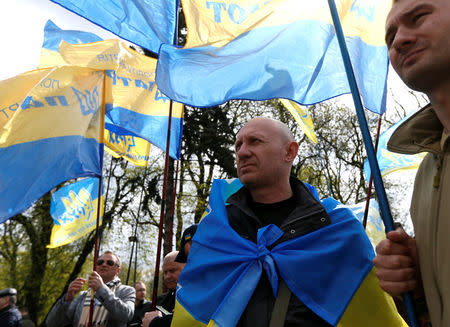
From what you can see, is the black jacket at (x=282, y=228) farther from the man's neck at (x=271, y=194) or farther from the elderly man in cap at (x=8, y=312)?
the elderly man in cap at (x=8, y=312)

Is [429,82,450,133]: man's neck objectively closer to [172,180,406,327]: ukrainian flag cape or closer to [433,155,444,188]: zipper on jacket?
[433,155,444,188]: zipper on jacket

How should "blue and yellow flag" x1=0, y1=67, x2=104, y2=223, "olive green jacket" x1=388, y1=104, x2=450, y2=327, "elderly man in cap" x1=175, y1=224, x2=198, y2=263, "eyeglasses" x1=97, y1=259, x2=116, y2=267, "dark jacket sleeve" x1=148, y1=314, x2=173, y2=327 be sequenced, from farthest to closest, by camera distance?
"eyeglasses" x1=97, y1=259, x2=116, y2=267
"blue and yellow flag" x1=0, y1=67, x2=104, y2=223
"elderly man in cap" x1=175, y1=224, x2=198, y2=263
"dark jacket sleeve" x1=148, y1=314, x2=173, y2=327
"olive green jacket" x1=388, y1=104, x2=450, y2=327

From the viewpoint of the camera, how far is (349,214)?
7.35 ft

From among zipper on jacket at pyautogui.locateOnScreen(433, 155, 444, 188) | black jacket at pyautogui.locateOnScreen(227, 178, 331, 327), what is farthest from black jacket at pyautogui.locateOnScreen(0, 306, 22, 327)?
zipper on jacket at pyautogui.locateOnScreen(433, 155, 444, 188)

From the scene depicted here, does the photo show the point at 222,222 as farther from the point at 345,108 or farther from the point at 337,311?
the point at 345,108

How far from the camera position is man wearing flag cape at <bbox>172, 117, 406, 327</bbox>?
1.95 metres

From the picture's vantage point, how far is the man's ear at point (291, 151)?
260 cm

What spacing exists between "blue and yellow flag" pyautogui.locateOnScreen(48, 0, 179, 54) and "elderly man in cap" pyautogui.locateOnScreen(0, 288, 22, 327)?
449cm

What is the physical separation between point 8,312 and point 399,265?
6.47m

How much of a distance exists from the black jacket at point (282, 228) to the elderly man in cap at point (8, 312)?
5.20 metres

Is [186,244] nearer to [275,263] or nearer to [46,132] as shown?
[275,263]

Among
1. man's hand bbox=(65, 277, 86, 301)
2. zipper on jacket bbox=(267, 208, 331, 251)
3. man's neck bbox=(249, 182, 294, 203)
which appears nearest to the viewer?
zipper on jacket bbox=(267, 208, 331, 251)

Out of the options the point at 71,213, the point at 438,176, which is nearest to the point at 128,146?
the point at 71,213

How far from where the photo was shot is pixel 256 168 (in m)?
2.44
